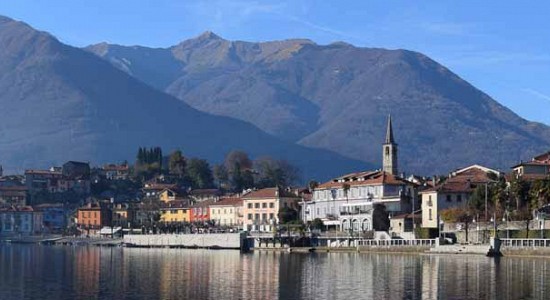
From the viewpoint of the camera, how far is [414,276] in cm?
7144

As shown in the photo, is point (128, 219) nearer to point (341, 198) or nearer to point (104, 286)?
point (341, 198)

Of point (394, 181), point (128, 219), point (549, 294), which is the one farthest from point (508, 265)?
point (128, 219)

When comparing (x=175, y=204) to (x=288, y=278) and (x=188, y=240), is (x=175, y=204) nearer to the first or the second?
(x=188, y=240)

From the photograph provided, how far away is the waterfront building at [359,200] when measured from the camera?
124688 mm

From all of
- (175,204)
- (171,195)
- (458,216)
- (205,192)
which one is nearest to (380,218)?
(458,216)

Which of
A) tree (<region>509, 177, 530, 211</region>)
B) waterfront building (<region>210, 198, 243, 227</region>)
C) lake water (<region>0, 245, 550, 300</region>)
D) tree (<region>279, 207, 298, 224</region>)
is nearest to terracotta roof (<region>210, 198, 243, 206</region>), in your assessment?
waterfront building (<region>210, 198, 243, 227</region>)

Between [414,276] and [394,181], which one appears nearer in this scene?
[414,276]

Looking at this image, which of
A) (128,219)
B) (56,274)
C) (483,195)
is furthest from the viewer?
(128,219)

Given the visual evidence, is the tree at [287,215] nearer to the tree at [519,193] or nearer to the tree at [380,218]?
the tree at [380,218]

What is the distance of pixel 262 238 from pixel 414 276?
6092 cm

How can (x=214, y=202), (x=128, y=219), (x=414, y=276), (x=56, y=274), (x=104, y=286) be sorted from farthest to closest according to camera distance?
(x=128, y=219) → (x=214, y=202) → (x=56, y=274) → (x=414, y=276) → (x=104, y=286)

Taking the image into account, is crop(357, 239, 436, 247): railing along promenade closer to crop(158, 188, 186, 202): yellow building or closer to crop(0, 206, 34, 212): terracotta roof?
crop(158, 188, 186, 202): yellow building

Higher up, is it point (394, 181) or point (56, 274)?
point (394, 181)

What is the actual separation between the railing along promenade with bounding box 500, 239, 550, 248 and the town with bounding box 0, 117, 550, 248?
1.84 metres
